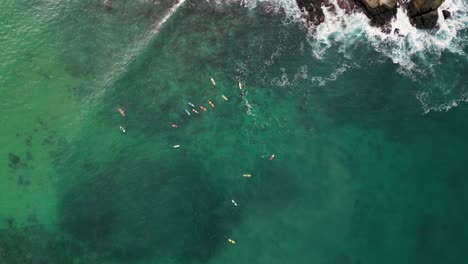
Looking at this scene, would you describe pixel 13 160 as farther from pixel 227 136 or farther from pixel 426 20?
pixel 426 20

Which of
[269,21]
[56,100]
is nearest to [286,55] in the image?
[269,21]

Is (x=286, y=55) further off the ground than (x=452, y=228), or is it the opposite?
(x=286, y=55)

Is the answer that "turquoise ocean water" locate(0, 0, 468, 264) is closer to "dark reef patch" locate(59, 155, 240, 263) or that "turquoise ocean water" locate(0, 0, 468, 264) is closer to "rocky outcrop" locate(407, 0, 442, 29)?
"dark reef patch" locate(59, 155, 240, 263)

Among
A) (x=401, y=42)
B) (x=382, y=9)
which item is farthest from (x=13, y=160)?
(x=401, y=42)

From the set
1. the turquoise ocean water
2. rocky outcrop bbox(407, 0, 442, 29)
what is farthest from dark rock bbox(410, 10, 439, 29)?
the turquoise ocean water

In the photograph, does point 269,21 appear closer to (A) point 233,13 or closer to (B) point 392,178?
(A) point 233,13
